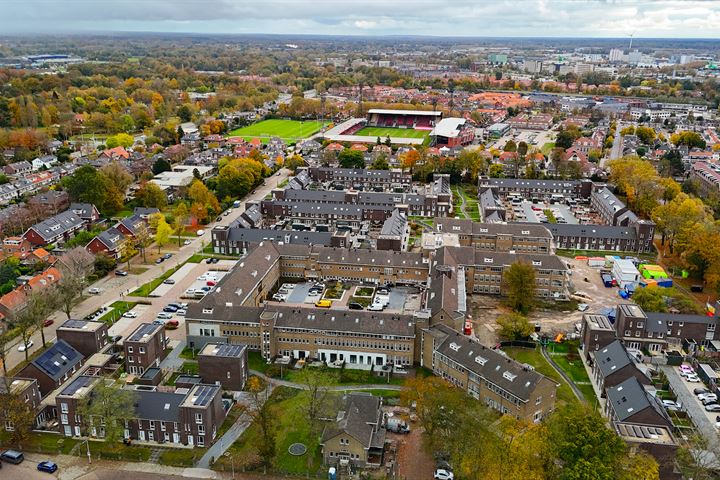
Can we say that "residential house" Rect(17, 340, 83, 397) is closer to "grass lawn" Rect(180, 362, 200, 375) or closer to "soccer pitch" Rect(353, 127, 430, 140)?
"grass lawn" Rect(180, 362, 200, 375)

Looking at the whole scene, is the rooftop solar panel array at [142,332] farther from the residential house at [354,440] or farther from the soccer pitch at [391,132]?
the soccer pitch at [391,132]

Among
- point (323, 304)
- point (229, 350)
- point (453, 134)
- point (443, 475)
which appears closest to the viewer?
point (443, 475)

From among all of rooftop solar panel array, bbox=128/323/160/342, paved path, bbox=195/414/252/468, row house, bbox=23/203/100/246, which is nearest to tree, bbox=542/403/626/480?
paved path, bbox=195/414/252/468

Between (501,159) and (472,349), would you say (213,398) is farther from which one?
(501,159)

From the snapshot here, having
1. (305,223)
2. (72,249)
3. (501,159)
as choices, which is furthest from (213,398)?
(501,159)

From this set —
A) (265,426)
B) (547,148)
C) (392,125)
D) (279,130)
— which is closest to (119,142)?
(279,130)

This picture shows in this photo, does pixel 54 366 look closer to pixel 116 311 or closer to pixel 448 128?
pixel 116 311
